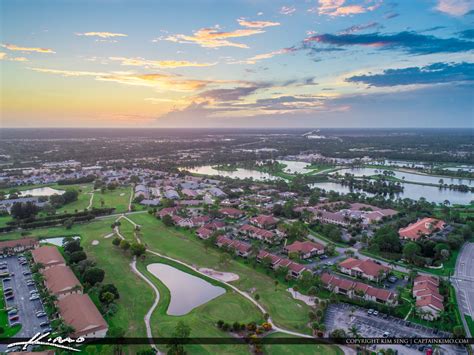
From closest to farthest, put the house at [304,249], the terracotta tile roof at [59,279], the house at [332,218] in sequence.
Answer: the terracotta tile roof at [59,279] → the house at [304,249] → the house at [332,218]

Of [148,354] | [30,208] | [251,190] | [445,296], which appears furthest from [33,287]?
[251,190]

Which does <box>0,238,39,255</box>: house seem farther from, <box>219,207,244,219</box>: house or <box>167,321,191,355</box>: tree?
<box>167,321,191,355</box>: tree

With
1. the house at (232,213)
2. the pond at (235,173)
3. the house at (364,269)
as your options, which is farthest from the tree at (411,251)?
the pond at (235,173)

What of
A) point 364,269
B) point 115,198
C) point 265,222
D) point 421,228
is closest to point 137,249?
point 265,222

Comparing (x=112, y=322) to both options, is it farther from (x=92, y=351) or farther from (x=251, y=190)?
(x=251, y=190)

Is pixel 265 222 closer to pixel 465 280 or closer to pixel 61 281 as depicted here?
pixel 465 280

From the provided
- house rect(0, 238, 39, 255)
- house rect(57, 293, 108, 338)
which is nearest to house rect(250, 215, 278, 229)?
house rect(57, 293, 108, 338)

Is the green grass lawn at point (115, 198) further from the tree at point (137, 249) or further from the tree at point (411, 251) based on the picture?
the tree at point (411, 251)
